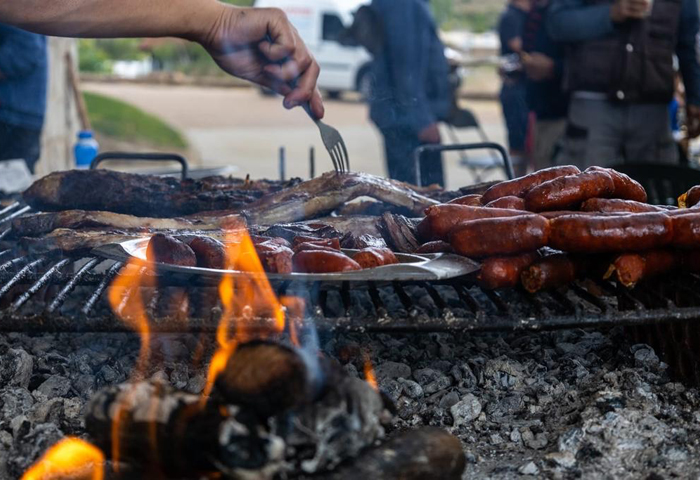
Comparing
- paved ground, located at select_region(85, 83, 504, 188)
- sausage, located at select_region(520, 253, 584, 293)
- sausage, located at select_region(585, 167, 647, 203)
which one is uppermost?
sausage, located at select_region(585, 167, 647, 203)

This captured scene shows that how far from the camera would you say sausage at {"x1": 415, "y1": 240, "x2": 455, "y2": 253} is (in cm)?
287

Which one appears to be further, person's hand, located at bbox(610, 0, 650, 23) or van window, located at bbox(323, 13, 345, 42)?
van window, located at bbox(323, 13, 345, 42)

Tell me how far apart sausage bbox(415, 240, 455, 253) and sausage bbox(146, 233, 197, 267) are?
0.90 meters

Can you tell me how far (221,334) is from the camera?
7.86 feet

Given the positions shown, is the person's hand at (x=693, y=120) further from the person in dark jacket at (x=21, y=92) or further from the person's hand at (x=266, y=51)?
the person in dark jacket at (x=21, y=92)

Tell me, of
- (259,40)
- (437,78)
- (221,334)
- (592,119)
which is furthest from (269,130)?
(221,334)

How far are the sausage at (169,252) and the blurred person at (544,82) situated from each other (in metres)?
5.16

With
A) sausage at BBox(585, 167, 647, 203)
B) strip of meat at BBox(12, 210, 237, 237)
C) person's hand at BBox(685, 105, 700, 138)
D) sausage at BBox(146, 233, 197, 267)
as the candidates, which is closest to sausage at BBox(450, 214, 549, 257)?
sausage at BBox(585, 167, 647, 203)

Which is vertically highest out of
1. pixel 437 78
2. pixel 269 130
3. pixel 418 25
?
pixel 418 25

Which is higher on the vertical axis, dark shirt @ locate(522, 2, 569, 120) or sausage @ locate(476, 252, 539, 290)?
dark shirt @ locate(522, 2, 569, 120)

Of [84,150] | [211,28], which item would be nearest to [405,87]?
[84,150]

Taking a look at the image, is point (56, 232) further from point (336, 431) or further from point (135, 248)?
point (336, 431)

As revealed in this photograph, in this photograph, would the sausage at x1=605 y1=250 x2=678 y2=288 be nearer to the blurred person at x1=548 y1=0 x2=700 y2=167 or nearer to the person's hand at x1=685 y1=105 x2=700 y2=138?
the blurred person at x1=548 y1=0 x2=700 y2=167

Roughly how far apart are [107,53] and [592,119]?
2972cm
